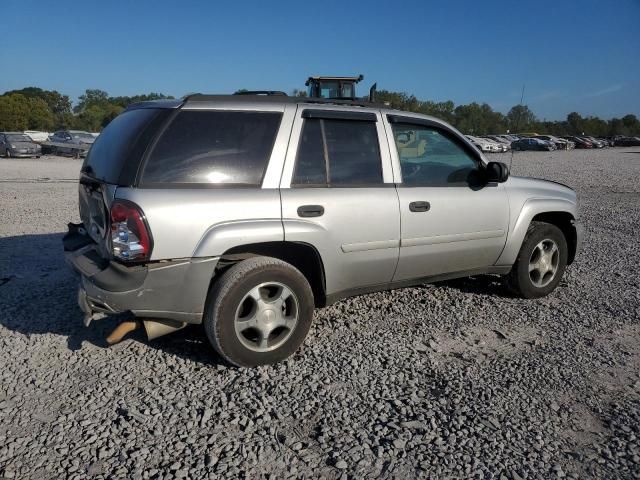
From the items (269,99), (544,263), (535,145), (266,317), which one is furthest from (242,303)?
(535,145)

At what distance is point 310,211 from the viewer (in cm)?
352

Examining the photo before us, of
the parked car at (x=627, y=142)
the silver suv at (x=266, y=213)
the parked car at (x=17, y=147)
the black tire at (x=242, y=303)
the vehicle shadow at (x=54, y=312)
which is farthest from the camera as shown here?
the parked car at (x=627, y=142)

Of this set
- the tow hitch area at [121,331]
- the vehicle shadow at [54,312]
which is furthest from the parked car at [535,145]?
the tow hitch area at [121,331]

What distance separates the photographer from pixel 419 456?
8.42ft

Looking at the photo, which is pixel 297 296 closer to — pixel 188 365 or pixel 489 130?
pixel 188 365

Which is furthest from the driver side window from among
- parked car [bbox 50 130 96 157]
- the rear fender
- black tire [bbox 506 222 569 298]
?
parked car [bbox 50 130 96 157]

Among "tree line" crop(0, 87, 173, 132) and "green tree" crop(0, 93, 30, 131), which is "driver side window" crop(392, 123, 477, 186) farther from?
"green tree" crop(0, 93, 30, 131)

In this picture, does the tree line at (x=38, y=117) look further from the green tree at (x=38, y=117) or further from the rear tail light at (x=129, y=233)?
the rear tail light at (x=129, y=233)

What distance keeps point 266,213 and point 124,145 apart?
1052 mm

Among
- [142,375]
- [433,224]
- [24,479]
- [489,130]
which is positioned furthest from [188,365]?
[489,130]

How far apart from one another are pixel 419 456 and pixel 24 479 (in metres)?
1.90

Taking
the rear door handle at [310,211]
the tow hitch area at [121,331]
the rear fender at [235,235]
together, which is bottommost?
the tow hitch area at [121,331]

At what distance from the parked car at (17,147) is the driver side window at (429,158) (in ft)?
103

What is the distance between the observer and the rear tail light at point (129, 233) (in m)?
3.02
